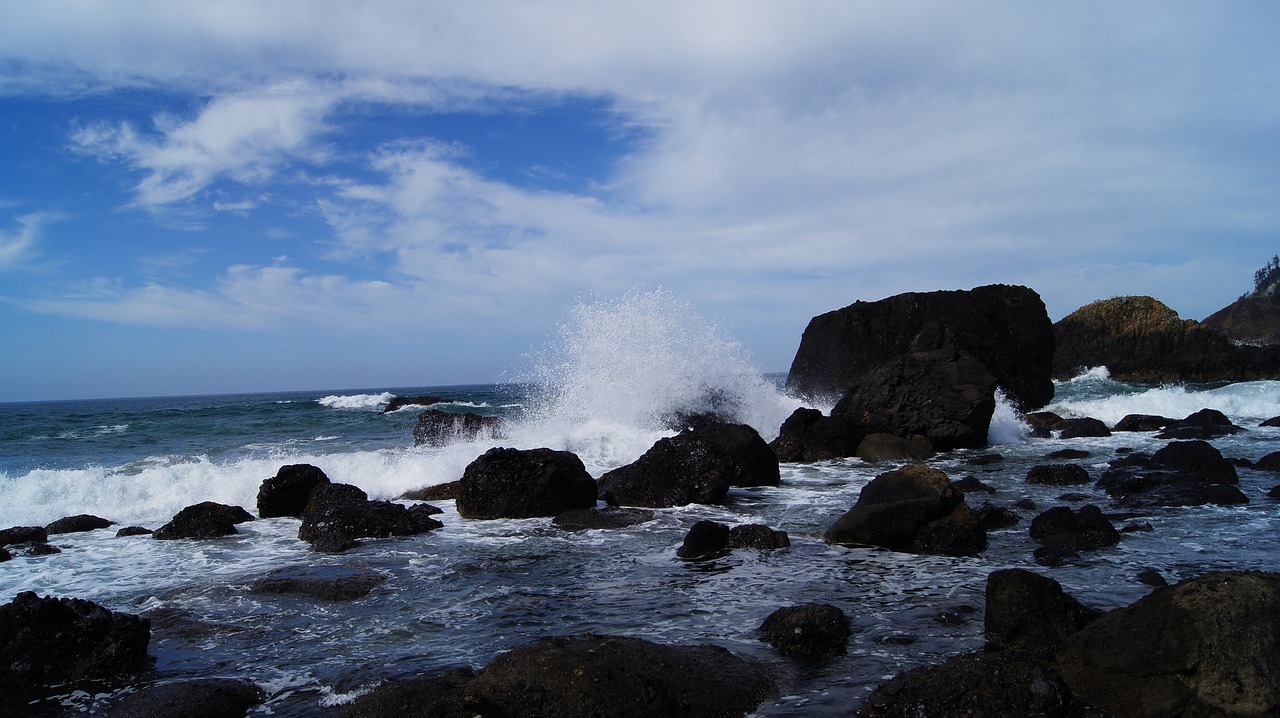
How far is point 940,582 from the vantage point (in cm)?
675

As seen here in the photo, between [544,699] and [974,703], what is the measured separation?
2.22 m

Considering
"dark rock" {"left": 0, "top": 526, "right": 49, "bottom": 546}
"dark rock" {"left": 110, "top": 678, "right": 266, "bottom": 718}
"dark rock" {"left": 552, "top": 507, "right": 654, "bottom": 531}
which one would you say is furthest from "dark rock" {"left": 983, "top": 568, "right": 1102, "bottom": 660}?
"dark rock" {"left": 0, "top": 526, "right": 49, "bottom": 546}

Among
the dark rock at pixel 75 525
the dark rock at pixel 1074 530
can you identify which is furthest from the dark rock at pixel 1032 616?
the dark rock at pixel 75 525

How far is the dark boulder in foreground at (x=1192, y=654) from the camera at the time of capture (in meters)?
3.77

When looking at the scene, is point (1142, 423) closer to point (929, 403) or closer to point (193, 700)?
point (929, 403)

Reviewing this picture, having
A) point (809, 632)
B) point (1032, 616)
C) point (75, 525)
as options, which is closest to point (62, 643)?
point (809, 632)

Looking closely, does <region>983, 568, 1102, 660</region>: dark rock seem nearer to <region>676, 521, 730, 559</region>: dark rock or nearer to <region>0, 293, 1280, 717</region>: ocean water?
<region>0, 293, 1280, 717</region>: ocean water

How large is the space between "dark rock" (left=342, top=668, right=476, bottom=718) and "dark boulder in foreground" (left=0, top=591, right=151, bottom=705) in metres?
2.05

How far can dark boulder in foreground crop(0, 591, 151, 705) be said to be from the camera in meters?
5.02

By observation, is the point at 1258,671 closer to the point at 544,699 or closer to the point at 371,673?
the point at 544,699

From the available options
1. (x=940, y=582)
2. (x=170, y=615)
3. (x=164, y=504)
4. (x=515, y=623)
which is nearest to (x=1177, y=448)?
(x=940, y=582)

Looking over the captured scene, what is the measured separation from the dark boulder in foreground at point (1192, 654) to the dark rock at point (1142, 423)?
19.9 meters

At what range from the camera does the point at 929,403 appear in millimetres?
18484

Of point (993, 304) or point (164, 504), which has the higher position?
point (993, 304)
